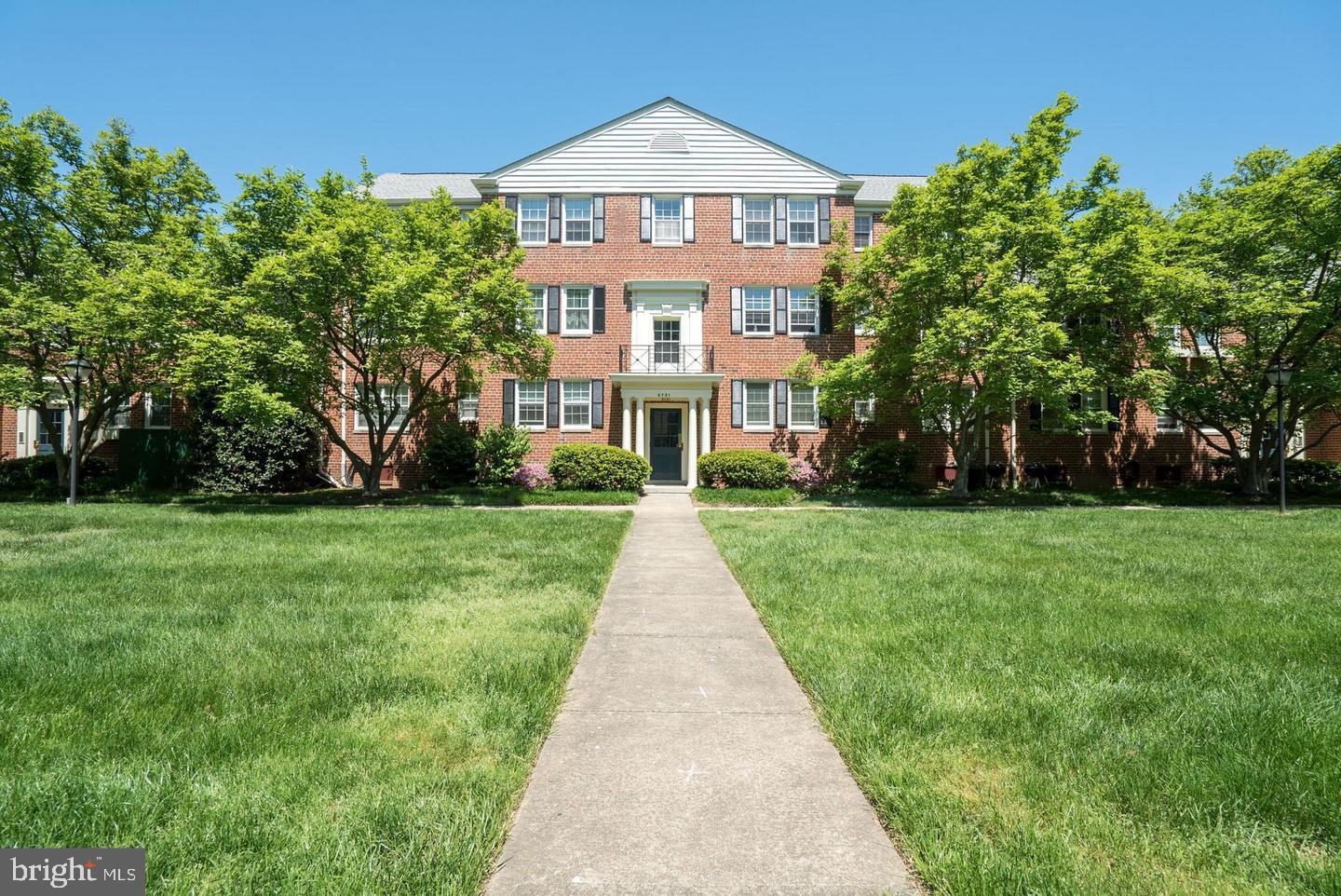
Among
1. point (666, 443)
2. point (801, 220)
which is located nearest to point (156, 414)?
point (666, 443)

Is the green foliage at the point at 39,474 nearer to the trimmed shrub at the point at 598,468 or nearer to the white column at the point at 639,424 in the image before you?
the trimmed shrub at the point at 598,468

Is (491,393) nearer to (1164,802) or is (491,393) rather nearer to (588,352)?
(588,352)

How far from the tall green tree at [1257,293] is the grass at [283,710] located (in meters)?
18.1

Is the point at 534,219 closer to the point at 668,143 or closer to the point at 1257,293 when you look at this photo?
the point at 668,143

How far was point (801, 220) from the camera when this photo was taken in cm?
2158

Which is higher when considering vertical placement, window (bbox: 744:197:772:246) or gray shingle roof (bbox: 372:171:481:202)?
gray shingle roof (bbox: 372:171:481:202)

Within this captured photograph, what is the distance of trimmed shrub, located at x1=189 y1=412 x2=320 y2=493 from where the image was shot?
59.8 ft

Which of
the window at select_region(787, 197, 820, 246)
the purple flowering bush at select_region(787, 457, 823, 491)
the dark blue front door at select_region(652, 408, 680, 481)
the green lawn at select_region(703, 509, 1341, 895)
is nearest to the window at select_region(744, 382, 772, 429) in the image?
the purple flowering bush at select_region(787, 457, 823, 491)

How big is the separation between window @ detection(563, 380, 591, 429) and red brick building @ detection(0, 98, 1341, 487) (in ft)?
0.16

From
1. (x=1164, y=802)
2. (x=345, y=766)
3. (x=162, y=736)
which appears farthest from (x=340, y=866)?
(x=1164, y=802)

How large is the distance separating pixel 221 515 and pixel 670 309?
45.0 feet

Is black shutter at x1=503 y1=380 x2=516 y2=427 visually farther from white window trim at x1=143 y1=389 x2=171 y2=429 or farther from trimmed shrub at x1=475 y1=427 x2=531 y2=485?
white window trim at x1=143 y1=389 x2=171 y2=429

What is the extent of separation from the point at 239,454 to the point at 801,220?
1872cm

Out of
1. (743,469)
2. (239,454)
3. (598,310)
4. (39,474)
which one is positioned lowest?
(39,474)
